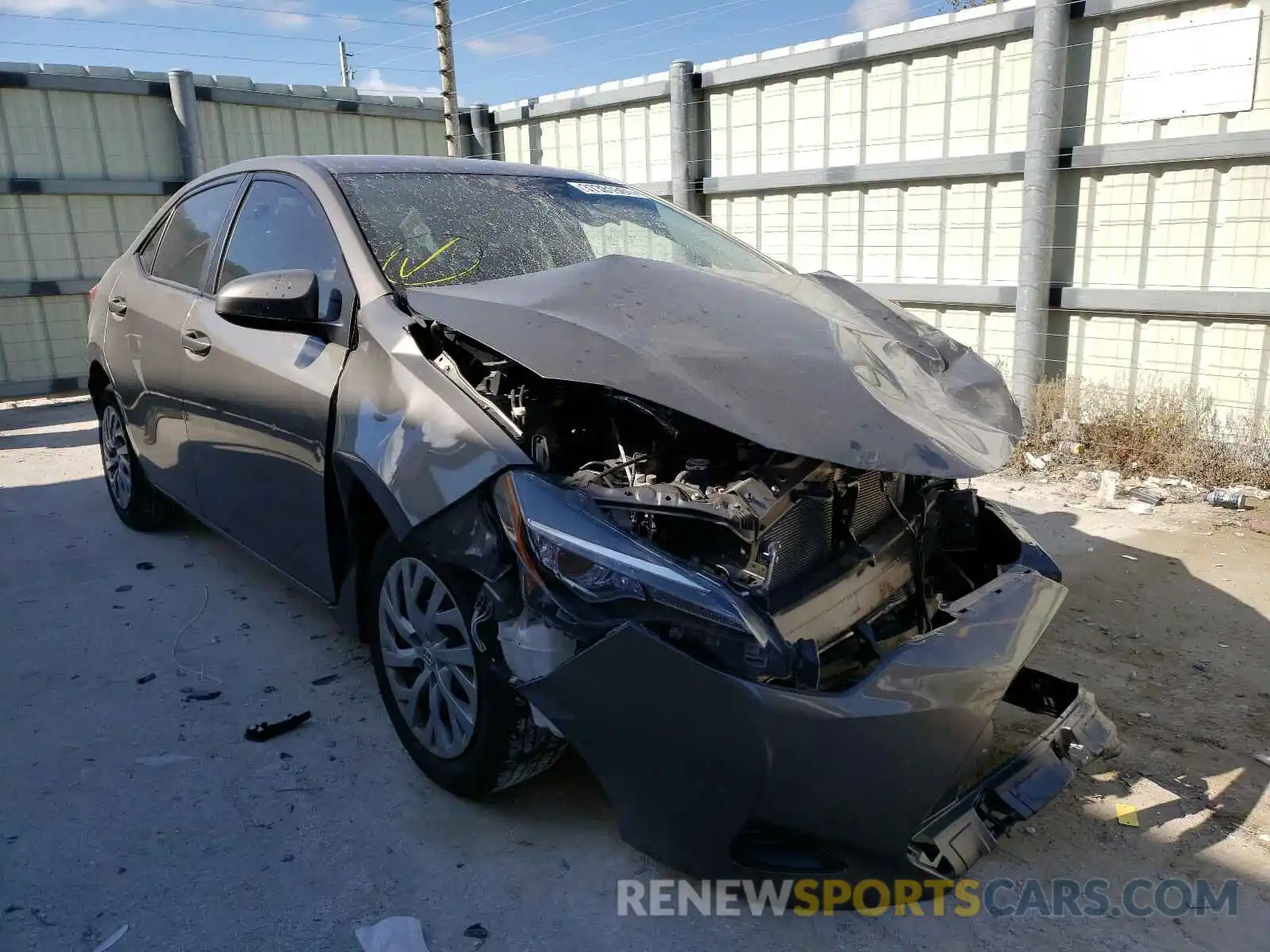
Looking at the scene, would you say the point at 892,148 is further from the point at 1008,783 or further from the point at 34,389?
the point at 34,389

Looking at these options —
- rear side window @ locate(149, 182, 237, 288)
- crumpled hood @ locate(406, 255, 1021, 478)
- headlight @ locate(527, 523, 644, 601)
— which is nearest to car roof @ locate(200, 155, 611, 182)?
rear side window @ locate(149, 182, 237, 288)

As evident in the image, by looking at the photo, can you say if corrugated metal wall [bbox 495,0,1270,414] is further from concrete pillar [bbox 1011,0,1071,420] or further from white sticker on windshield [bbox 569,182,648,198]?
white sticker on windshield [bbox 569,182,648,198]

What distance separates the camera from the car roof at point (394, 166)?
326 centimetres

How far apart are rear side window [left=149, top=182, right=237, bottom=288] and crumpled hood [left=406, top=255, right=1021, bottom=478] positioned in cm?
168

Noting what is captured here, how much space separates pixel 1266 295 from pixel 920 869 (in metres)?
4.81

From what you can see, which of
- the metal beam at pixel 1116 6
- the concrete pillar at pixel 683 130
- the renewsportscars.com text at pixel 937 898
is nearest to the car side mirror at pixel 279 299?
the renewsportscars.com text at pixel 937 898

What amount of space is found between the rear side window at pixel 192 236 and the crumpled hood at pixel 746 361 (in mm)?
1675

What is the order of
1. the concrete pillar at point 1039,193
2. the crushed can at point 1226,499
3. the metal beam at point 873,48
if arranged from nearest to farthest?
1. the crushed can at point 1226,499
2. the concrete pillar at point 1039,193
3. the metal beam at point 873,48

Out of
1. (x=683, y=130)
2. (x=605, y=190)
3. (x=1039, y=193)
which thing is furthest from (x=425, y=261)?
(x=683, y=130)

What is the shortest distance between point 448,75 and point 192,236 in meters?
7.27

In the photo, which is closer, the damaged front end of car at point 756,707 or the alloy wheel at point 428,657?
the damaged front end of car at point 756,707

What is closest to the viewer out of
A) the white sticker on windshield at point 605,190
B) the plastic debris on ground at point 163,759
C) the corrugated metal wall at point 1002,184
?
the plastic debris on ground at point 163,759

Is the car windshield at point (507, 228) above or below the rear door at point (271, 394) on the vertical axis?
above

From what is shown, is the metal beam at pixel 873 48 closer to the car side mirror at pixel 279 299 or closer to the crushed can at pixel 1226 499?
the crushed can at pixel 1226 499
